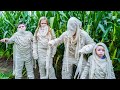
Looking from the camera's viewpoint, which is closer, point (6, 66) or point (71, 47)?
point (71, 47)

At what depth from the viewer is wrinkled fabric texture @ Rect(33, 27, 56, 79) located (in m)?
3.92

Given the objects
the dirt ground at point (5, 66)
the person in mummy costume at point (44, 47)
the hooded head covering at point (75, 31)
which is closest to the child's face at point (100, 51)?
the hooded head covering at point (75, 31)

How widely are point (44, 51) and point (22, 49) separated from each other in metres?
0.22

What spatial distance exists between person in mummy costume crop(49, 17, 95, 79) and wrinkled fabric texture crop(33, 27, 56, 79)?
7 centimetres

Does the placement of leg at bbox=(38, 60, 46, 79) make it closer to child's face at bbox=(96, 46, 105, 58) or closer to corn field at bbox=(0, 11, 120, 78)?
corn field at bbox=(0, 11, 120, 78)

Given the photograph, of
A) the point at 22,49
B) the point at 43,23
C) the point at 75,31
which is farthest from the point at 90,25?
the point at 22,49

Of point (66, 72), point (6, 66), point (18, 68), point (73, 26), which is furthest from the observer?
point (6, 66)

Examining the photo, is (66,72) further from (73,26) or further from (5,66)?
Result: (5,66)

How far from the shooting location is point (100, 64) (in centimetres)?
370

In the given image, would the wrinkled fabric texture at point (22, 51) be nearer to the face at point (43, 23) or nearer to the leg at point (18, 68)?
the leg at point (18, 68)

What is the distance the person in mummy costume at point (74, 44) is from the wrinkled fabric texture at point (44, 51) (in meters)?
0.07
